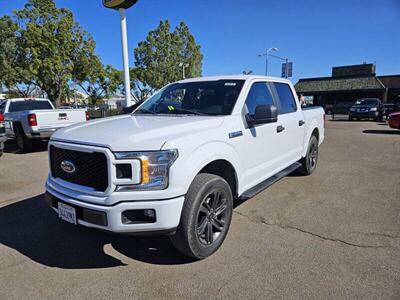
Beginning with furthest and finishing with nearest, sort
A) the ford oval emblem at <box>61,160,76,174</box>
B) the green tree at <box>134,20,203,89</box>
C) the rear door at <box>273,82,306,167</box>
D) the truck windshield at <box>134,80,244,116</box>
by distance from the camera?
the green tree at <box>134,20,203,89</box>
the rear door at <box>273,82,306,167</box>
the truck windshield at <box>134,80,244,116</box>
the ford oval emblem at <box>61,160,76,174</box>

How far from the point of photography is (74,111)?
9.89m

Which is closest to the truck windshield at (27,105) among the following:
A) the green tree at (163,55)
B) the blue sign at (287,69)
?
the green tree at (163,55)

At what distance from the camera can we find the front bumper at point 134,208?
2.64 metres

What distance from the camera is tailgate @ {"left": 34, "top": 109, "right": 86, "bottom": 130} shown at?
30.2 ft

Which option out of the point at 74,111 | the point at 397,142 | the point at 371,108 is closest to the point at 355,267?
the point at 74,111

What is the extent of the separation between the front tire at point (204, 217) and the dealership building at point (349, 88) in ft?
137

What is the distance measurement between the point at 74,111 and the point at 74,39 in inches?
848

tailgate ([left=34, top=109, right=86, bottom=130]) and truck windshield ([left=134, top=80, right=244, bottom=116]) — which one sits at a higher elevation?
truck windshield ([left=134, top=80, right=244, bottom=116])

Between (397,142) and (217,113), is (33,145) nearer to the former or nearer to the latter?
(217,113)

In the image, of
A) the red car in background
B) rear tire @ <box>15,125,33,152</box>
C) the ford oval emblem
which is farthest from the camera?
the red car in background

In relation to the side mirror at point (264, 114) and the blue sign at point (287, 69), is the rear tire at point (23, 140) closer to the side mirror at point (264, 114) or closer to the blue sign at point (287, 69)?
the side mirror at point (264, 114)

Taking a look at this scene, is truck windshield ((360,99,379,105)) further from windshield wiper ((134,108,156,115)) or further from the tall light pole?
windshield wiper ((134,108,156,115))

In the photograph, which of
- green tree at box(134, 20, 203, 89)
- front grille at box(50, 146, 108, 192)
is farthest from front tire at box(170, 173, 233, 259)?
green tree at box(134, 20, 203, 89)

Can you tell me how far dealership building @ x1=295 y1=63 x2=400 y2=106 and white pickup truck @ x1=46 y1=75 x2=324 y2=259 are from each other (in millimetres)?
40942
